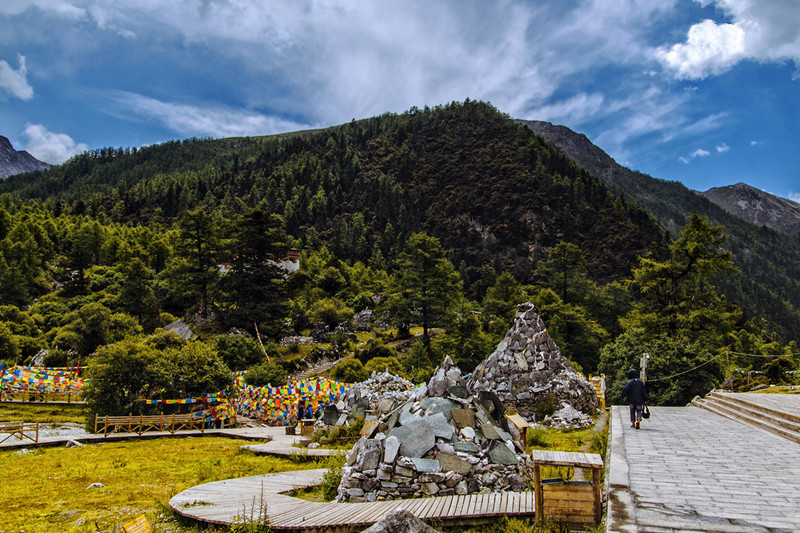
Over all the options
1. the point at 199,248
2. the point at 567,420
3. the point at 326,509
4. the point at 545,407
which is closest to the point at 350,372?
the point at 545,407

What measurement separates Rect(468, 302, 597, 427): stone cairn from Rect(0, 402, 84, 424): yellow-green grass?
20481 mm

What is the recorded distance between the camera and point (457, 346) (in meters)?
35.4

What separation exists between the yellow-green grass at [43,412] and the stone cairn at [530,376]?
20.5 m

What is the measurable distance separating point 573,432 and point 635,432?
12.1ft

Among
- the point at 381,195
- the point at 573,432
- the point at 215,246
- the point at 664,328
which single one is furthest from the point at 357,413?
the point at 381,195

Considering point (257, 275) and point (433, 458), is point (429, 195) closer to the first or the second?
point (257, 275)

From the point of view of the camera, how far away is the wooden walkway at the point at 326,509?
5719 mm

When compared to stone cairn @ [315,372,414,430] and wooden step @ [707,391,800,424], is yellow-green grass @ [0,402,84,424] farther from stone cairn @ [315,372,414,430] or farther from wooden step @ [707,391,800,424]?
wooden step @ [707,391,800,424]

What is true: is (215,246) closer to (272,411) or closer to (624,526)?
(272,411)

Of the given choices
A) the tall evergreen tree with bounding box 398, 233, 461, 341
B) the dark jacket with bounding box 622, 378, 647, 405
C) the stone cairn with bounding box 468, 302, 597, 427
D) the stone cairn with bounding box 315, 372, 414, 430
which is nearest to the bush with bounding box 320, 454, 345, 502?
the stone cairn with bounding box 315, 372, 414, 430

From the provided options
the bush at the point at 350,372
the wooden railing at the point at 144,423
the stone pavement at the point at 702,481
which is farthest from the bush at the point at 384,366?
the stone pavement at the point at 702,481

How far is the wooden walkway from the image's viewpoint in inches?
225

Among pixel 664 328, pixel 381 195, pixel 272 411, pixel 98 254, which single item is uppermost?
pixel 381 195

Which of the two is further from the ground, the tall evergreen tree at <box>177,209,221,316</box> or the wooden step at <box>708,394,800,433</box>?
the tall evergreen tree at <box>177,209,221,316</box>
